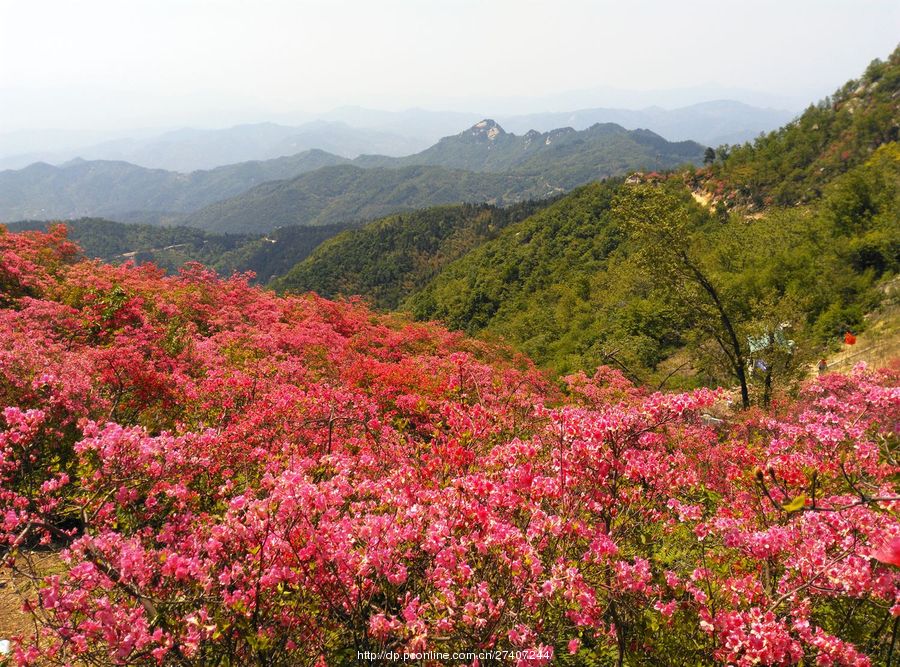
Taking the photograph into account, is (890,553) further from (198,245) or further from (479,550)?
(198,245)

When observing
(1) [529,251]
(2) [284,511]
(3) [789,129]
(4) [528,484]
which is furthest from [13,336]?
(3) [789,129]

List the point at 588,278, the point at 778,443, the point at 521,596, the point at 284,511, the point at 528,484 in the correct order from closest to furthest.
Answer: the point at 521,596, the point at 284,511, the point at 528,484, the point at 778,443, the point at 588,278

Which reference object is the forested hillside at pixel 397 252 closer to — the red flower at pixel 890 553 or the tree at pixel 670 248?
the tree at pixel 670 248

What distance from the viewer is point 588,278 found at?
48562 millimetres

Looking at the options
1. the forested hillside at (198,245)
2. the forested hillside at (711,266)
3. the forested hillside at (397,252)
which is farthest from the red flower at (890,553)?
the forested hillside at (198,245)

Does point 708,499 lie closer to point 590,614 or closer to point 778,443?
point 778,443

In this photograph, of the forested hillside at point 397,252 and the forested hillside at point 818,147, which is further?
the forested hillside at point 397,252

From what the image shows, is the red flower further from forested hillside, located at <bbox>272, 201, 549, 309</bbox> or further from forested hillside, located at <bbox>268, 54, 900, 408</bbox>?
forested hillside, located at <bbox>272, 201, 549, 309</bbox>

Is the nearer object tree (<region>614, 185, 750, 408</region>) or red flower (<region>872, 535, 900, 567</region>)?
red flower (<region>872, 535, 900, 567</region>)

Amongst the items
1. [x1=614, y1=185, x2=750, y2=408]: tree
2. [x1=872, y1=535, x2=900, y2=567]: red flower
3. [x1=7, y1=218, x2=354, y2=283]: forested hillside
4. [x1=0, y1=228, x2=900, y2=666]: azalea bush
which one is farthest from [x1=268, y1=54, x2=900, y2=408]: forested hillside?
[x1=7, y1=218, x2=354, y2=283]: forested hillside

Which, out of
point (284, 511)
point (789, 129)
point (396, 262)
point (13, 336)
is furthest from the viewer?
point (396, 262)

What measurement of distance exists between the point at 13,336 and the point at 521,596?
31.6 ft

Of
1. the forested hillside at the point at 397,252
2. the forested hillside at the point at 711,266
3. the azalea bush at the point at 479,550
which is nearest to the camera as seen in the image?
the azalea bush at the point at 479,550

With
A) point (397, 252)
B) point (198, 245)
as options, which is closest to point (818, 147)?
point (397, 252)
